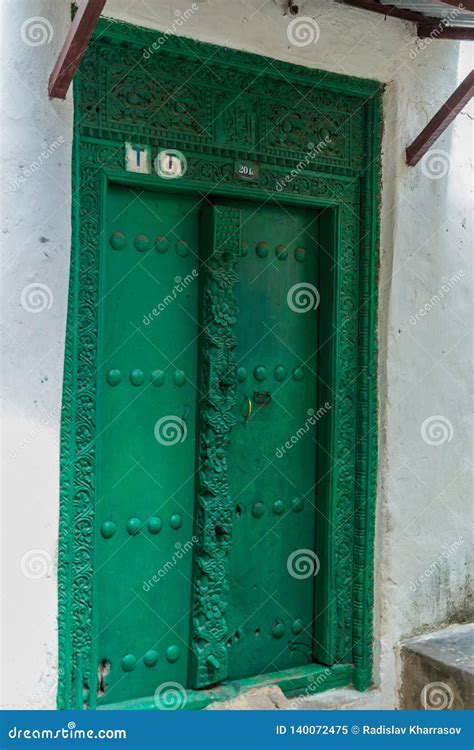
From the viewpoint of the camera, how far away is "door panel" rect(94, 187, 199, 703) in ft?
9.40

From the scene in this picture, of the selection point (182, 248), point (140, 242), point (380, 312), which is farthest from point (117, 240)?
point (380, 312)

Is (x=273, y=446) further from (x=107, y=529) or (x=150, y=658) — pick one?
(x=150, y=658)

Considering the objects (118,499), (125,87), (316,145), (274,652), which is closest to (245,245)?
(316,145)

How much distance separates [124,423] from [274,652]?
1.10 meters

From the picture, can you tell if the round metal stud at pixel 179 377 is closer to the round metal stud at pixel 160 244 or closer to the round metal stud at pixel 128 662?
the round metal stud at pixel 160 244

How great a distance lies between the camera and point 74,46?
8.02 feet

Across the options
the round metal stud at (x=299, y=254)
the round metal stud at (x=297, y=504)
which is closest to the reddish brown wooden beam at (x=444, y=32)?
the round metal stud at (x=299, y=254)

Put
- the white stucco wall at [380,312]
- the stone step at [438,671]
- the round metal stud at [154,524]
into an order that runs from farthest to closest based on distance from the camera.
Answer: the stone step at [438,671], the round metal stud at [154,524], the white stucco wall at [380,312]

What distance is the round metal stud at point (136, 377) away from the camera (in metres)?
2.90

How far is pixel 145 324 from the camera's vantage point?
2943 millimetres

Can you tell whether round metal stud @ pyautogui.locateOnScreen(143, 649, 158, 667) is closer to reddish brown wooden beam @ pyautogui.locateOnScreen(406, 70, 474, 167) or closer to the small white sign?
the small white sign

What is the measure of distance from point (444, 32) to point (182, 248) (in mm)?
1377

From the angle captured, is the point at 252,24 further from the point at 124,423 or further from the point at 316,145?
the point at 124,423

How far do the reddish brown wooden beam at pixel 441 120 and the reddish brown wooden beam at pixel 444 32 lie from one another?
139 millimetres
